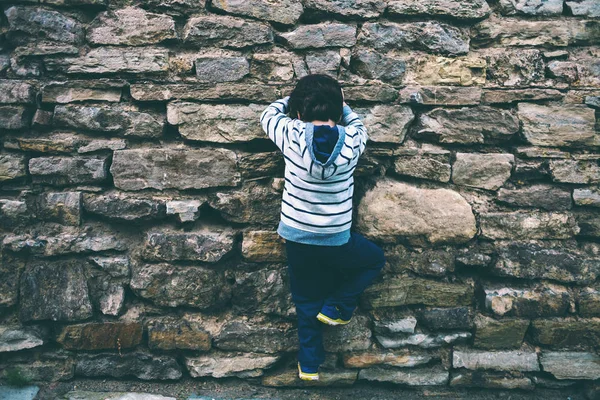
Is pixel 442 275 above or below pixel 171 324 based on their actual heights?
above

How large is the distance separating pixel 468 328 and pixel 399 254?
623 mm

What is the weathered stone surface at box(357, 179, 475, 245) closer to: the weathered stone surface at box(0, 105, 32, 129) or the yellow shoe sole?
the yellow shoe sole

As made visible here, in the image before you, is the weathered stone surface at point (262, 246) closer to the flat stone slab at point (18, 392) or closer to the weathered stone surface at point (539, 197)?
the weathered stone surface at point (539, 197)

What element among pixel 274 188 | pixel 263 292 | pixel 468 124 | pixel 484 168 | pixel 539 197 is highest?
pixel 468 124

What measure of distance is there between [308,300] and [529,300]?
1351mm

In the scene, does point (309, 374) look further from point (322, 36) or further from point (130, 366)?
point (322, 36)

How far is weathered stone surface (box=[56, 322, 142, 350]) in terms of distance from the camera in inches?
110

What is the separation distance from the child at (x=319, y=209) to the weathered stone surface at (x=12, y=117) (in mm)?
1428

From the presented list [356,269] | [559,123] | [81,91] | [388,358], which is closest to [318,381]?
[388,358]

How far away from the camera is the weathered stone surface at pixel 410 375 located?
2.83 meters

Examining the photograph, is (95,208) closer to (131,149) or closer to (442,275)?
(131,149)

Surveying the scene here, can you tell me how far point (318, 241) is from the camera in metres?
2.45

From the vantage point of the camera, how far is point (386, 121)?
2703mm

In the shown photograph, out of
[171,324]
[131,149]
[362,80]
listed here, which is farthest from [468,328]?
[131,149]
